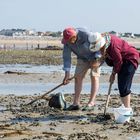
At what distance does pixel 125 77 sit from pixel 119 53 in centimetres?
49

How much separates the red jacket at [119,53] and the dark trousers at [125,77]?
0.10 m

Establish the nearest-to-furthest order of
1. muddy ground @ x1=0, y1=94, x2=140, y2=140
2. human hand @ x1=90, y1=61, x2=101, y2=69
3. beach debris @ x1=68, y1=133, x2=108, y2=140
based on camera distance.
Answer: beach debris @ x1=68, y1=133, x2=108, y2=140, muddy ground @ x1=0, y1=94, x2=140, y2=140, human hand @ x1=90, y1=61, x2=101, y2=69

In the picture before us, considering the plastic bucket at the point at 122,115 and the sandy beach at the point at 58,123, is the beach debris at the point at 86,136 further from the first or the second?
the plastic bucket at the point at 122,115

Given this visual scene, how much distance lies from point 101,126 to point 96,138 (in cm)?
113

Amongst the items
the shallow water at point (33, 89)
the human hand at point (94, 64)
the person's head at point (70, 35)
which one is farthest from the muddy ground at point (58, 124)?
the shallow water at point (33, 89)

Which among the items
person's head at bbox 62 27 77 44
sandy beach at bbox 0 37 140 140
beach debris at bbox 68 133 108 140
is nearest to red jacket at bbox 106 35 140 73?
person's head at bbox 62 27 77 44

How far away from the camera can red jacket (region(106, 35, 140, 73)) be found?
9969 millimetres

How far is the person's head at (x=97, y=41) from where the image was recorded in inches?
395

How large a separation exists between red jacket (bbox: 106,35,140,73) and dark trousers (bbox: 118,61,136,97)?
10cm

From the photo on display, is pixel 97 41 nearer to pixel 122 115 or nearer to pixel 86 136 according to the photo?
pixel 122 115

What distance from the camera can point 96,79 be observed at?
1123cm

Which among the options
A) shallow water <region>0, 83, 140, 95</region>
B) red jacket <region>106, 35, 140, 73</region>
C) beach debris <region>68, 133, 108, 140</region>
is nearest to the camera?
beach debris <region>68, 133, 108, 140</region>

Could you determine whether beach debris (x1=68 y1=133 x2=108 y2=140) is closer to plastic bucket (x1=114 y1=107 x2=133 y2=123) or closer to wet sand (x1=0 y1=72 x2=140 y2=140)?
wet sand (x1=0 y1=72 x2=140 y2=140)

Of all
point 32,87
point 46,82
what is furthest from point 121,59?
point 46,82
